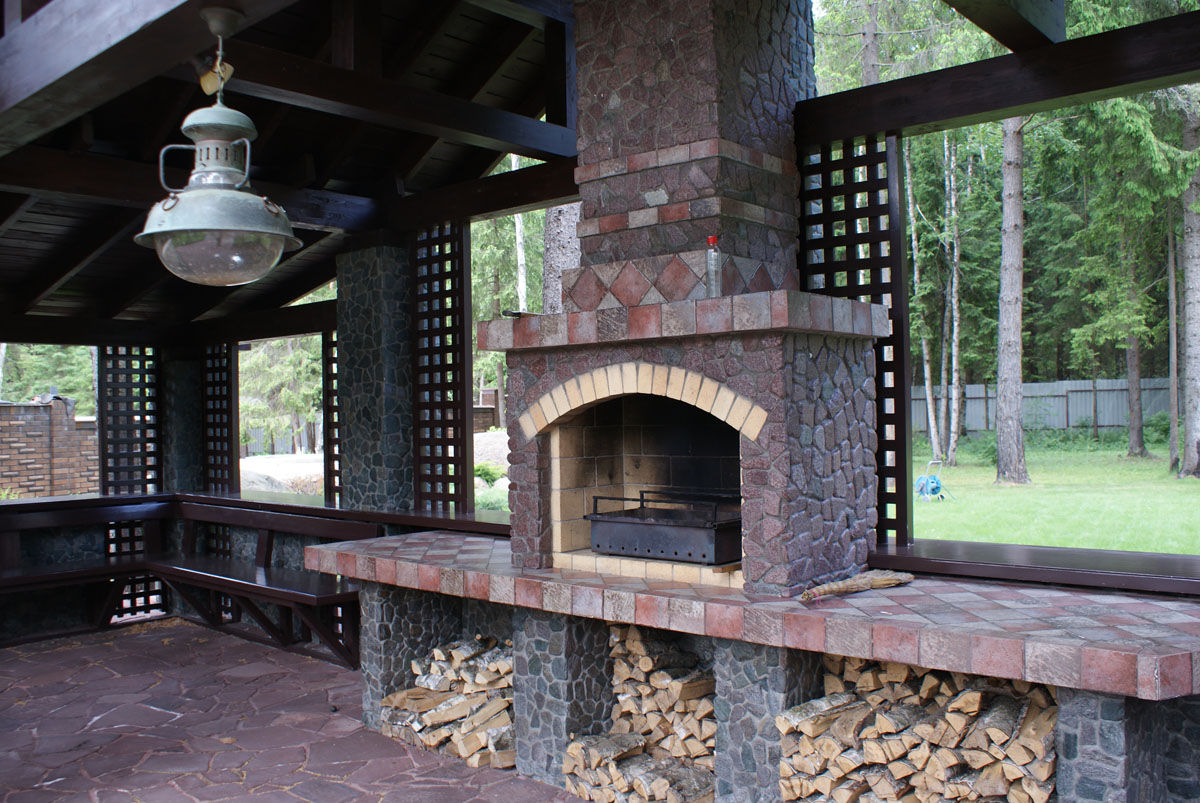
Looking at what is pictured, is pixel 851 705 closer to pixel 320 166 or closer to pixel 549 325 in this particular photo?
pixel 549 325

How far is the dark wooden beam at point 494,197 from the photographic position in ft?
21.1

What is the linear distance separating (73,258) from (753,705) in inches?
286

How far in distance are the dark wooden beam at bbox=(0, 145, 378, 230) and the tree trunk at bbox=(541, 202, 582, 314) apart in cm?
360

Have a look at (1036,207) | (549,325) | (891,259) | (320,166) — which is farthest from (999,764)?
(1036,207)

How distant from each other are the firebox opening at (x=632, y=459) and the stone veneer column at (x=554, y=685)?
416 mm

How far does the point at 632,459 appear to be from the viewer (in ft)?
18.4

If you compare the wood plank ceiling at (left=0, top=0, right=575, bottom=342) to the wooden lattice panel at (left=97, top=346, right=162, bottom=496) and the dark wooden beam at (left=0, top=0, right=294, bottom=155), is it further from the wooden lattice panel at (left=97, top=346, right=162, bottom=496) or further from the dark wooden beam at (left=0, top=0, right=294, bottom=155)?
the wooden lattice panel at (left=97, top=346, right=162, bottom=496)

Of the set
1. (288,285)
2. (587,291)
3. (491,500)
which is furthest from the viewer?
(491,500)

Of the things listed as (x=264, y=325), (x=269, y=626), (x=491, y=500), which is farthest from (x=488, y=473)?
(x=269, y=626)

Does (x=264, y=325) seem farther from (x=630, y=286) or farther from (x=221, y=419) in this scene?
(x=630, y=286)

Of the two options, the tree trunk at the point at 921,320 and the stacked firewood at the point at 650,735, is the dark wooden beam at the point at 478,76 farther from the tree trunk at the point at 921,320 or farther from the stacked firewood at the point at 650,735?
the tree trunk at the point at 921,320

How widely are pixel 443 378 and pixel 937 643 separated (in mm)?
4831

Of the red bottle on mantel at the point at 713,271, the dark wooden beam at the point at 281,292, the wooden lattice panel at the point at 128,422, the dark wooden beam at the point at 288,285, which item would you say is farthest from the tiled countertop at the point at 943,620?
the wooden lattice panel at the point at 128,422

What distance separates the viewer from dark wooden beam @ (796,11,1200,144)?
159 inches
